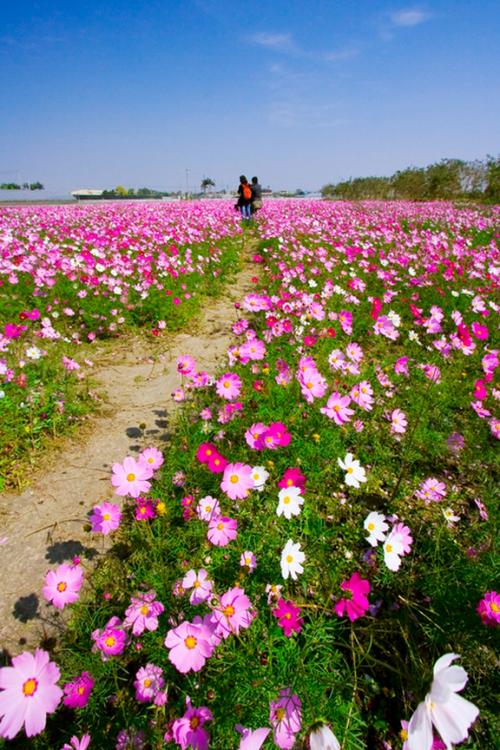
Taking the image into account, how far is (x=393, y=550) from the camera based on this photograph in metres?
1.38

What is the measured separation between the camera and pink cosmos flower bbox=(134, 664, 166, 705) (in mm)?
1123

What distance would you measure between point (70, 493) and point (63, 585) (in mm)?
1002

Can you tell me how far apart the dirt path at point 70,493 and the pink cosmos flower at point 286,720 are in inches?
36.9

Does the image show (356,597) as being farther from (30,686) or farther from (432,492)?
(432,492)

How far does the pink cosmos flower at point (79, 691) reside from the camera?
1082 millimetres

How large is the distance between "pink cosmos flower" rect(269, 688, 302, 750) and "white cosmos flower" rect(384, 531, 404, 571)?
56 cm

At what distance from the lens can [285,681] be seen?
109 centimetres

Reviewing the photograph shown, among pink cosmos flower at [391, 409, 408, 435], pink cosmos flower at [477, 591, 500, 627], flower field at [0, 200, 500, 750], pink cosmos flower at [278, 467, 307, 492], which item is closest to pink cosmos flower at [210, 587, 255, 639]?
flower field at [0, 200, 500, 750]

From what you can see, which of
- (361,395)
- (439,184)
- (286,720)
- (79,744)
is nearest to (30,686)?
(79,744)

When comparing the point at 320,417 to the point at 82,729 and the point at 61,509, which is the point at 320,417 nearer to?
the point at 61,509

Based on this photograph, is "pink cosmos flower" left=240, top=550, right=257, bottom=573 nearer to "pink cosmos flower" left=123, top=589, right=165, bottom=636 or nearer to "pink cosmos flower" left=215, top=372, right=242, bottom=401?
"pink cosmos flower" left=123, top=589, right=165, bottom=636

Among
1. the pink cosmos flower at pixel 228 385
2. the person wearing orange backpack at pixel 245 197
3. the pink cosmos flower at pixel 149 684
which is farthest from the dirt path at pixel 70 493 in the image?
the person wearing orange backpack at pixel 245 197

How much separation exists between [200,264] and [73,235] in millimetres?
2788

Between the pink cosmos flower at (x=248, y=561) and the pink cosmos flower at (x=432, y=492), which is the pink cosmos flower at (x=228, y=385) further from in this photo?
the pink cosmos flower at (x=432, y=492)
